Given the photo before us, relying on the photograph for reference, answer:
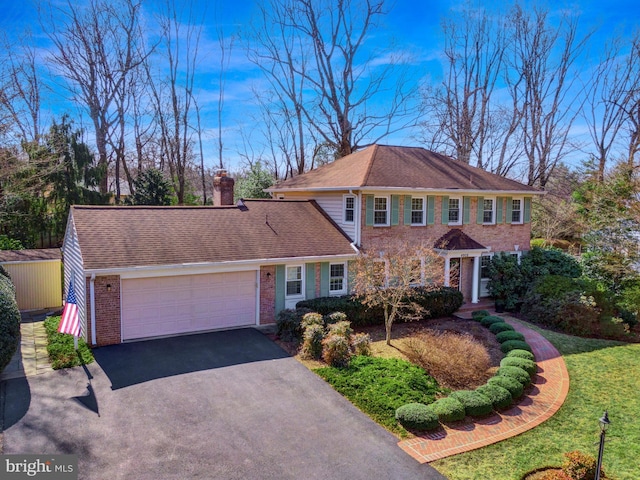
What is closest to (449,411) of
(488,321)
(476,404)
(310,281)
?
(476,404)

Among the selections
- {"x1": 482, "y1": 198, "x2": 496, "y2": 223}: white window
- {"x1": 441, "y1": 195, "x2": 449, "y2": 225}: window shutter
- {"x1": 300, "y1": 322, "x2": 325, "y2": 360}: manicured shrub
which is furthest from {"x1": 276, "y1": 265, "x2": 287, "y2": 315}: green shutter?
{"x1": 482, "y1": 198, "x2": 496, "y2": 223}: white window

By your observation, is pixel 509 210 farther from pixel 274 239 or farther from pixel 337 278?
pixel 274 239

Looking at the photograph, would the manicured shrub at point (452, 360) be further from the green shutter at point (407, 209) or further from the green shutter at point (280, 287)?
the green shutter at point (407, 209)

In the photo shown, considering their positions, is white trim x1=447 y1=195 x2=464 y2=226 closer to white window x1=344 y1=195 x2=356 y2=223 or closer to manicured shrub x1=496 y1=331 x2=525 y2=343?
white window x1=344 y1=195 x2=356 y2=223

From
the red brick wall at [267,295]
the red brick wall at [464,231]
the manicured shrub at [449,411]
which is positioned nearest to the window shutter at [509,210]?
the red brick wall at [464,231]

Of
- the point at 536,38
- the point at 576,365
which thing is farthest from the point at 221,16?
the point at 576,365
